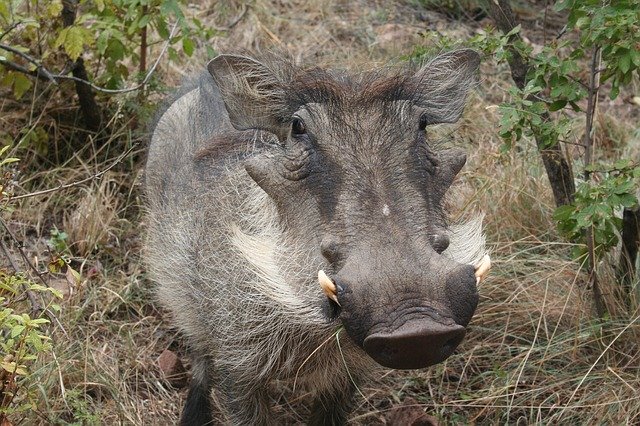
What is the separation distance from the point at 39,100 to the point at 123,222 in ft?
2.68

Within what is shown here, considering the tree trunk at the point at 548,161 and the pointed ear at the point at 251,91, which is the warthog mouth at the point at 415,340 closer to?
the pointed ear at the point at 251,91

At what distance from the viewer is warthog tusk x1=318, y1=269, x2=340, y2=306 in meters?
2.76

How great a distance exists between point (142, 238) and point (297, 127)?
189 cm

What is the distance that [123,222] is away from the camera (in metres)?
5.16

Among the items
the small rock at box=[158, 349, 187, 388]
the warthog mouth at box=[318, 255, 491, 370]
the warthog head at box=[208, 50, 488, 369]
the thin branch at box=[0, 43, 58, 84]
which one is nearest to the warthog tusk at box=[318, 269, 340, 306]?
the warthog head at box=[208, 50, 488, 369]

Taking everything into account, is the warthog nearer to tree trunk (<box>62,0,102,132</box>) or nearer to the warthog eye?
the warthog eye

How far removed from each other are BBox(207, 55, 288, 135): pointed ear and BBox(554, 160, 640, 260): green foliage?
3.73 ft

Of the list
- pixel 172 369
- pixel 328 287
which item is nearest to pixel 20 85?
pixel 172 369

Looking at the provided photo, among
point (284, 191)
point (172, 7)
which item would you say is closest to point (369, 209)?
point (284, 191)

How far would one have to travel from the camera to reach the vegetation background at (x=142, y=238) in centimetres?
374

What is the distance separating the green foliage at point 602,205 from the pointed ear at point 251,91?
1138mm

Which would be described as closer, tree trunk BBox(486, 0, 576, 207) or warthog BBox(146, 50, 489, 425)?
warthog BBox(146, 50, 489, 425)

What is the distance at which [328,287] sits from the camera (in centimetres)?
277

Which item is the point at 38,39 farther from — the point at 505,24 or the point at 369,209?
the point at 369,209
